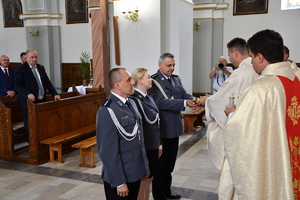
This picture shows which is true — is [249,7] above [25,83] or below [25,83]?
above

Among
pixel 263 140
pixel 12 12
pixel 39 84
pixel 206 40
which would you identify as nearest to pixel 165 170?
pixel 263 140

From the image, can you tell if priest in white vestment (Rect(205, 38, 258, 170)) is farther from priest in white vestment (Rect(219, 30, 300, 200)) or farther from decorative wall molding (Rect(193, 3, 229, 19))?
decorative wall molding (Rect(193, 3, 229, 19))

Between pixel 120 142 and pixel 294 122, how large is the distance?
3.79ft

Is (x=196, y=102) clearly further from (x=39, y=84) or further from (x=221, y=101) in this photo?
(x=39, y=84)

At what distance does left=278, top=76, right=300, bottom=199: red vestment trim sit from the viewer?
1965 mm

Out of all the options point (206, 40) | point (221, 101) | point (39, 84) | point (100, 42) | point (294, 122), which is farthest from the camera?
point (206, 40)

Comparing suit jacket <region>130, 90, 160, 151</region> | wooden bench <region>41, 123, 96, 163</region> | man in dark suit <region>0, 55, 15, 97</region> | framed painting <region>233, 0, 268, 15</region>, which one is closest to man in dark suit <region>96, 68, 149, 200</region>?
suit jacket <region>130, 90, 160, 151</region>

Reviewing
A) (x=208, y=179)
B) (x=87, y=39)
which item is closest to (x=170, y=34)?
(x=208, y=179)

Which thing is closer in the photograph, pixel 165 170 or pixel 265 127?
pixel 265 127

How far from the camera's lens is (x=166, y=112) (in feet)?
10.8

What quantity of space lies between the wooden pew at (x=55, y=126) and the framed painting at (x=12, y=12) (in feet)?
31.2

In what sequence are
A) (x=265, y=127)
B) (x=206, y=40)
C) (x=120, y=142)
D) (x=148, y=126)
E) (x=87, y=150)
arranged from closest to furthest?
(x=265, y=127)
(x=120, y=142)
(x=148, y=126)
(x=87, y=150)
(x=206, y=40)

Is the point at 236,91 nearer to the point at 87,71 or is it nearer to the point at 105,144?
the point at 105,144

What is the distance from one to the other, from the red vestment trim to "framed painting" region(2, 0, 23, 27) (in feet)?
Answer: 44.0
